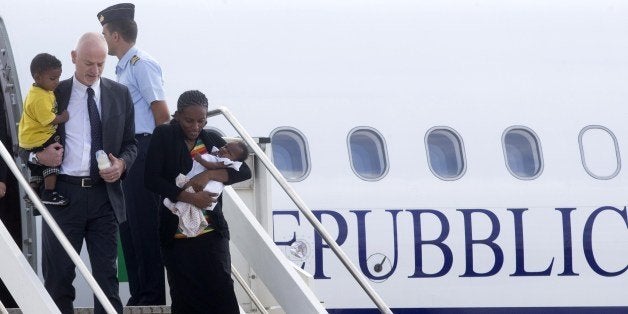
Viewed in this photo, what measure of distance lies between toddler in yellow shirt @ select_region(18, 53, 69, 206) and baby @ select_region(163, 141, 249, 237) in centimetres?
64

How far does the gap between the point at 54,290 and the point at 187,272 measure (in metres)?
0.75

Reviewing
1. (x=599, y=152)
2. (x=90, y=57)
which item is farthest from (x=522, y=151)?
(x=90, y=57)

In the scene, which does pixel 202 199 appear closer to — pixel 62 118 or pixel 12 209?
pixel 62 118

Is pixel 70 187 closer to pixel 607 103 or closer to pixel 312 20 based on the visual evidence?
pixel 312 20

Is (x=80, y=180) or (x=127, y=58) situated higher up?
(x=127, y=58)

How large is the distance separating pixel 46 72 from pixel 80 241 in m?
0.87

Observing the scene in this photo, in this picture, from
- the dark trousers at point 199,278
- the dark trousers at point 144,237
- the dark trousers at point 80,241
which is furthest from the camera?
the dark trousers at point 144,237

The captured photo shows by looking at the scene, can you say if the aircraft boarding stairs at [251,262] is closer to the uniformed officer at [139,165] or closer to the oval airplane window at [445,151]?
the uniformed officer at [139,165]

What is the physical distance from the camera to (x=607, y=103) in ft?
32.6

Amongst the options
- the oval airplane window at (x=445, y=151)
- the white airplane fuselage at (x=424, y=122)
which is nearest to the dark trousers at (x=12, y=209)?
the white airplane fuselage at (x=424, y=122)

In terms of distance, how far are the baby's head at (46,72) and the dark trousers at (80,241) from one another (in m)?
0.51

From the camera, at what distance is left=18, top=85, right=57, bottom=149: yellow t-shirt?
644cm

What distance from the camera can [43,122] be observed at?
6.43 metres

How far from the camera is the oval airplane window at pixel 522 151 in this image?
9.70 m
